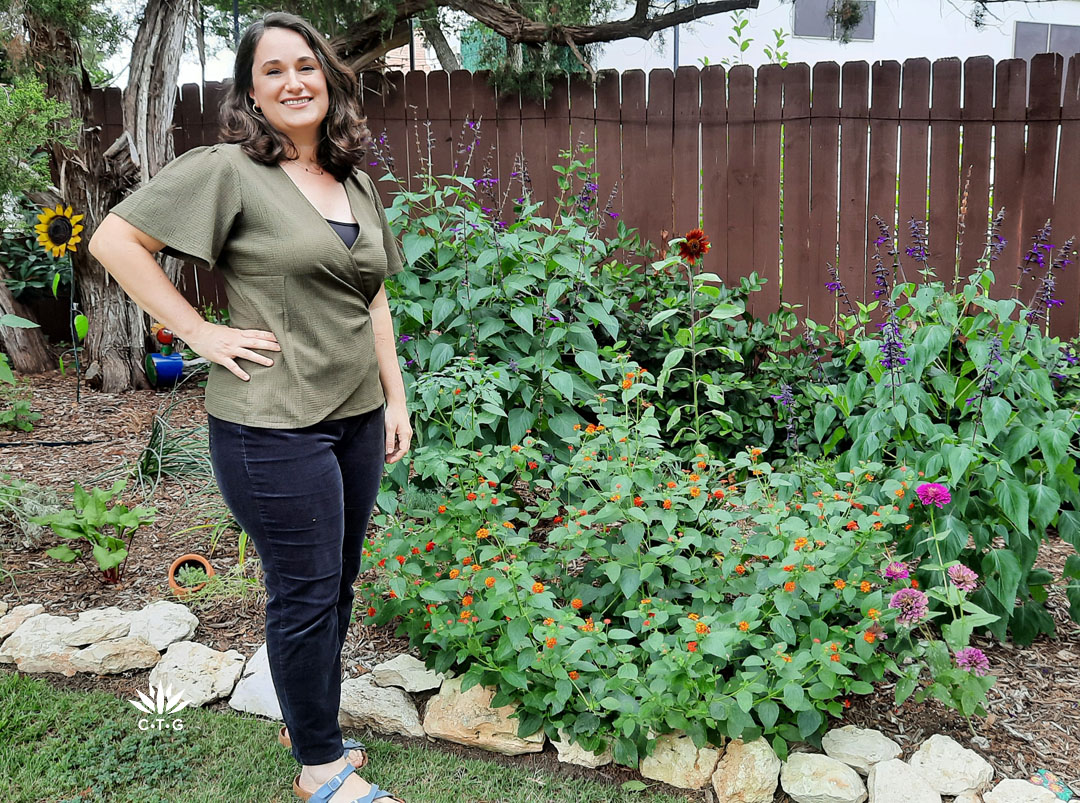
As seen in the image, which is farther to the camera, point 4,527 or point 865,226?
point 865,226

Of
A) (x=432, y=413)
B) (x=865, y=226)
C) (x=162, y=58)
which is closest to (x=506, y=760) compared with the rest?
(x=432, y=413)

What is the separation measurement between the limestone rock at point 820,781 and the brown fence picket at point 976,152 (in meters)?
3.46

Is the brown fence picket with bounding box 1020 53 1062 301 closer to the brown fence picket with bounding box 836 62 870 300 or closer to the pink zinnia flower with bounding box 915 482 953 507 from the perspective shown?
the brown fence picket with bounding box 836 62 870 300

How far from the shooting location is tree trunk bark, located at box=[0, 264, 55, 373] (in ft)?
18.5

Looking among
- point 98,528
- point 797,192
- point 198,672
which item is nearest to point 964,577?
point 198,672

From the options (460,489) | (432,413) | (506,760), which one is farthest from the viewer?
(432,413)

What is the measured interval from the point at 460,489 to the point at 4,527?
7.00ft

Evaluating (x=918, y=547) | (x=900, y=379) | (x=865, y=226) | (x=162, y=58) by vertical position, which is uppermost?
(x=162, y=58)

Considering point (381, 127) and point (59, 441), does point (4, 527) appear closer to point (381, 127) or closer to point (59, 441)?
point (59, 441)

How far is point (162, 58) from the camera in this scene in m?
5.21

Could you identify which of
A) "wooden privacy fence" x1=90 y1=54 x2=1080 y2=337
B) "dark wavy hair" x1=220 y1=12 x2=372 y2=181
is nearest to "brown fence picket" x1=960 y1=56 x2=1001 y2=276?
"wooden privacy fence" x1=90 y1=54 x2=1080 y2=337

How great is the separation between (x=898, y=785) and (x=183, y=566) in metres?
2.40

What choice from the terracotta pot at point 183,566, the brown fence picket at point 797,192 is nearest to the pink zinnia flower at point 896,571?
the terracotta pot at point 183,566

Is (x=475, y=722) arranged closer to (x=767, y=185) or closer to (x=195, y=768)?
(x=195, y=768)
